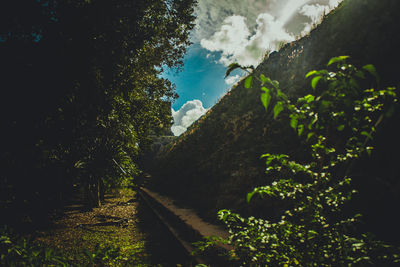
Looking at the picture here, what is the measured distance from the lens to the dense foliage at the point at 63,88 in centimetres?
324

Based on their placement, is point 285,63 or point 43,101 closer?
point 43,101

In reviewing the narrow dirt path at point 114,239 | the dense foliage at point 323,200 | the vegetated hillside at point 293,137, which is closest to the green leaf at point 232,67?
the dense foliage at point 323,200

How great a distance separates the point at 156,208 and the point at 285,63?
8081 millimetres

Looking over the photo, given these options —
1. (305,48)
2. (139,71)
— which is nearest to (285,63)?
(305,48)

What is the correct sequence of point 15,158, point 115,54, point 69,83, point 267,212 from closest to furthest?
point 15,158 → point 267,212 → point 69,83 → point 115,54

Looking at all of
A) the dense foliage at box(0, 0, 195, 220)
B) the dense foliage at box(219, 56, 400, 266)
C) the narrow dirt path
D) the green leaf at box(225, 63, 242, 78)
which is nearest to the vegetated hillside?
the dense foliage at box(219, 56, 400, 266)

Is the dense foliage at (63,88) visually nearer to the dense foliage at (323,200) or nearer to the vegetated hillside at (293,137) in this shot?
the vegetated hillside at (293,137)

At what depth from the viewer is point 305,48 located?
5.96 m

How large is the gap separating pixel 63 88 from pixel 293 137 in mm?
5566

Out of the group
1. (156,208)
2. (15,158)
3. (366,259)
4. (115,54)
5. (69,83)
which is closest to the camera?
(366,259)

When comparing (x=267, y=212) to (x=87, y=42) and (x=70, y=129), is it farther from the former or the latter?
(x=87, y=42)

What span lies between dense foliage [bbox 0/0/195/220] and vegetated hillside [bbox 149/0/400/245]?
3368 mm

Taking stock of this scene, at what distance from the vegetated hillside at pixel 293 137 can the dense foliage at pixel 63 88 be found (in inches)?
133

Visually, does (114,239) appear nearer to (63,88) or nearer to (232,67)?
(63,88)
